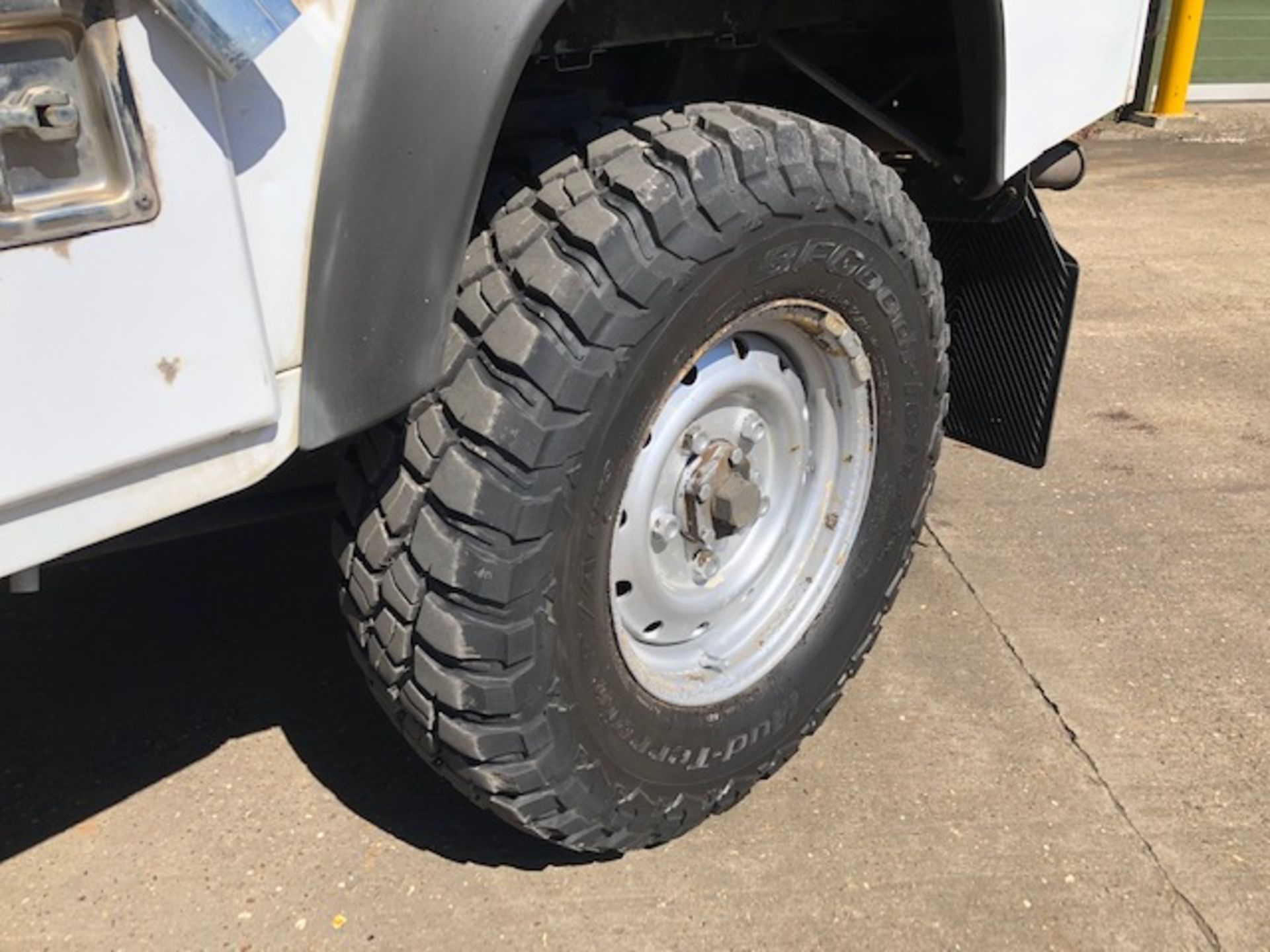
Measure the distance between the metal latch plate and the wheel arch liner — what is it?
0.27 metres

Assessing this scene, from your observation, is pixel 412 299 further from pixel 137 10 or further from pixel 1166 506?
pixel 1166 506

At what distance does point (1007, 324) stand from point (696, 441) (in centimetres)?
134

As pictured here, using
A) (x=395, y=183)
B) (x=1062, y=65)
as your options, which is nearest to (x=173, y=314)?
(x=395, y=183)

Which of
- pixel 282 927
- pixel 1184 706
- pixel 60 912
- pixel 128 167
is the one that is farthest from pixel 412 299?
pixel 1184 706

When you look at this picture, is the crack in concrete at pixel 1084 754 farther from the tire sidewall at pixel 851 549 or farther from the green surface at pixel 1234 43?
the green surface at pixel 1234 43

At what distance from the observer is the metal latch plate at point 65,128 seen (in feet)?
3.99

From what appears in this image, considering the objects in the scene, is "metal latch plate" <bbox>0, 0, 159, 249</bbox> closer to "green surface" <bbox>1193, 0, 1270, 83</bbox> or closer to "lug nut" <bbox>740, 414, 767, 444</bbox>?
"lug nut" <bbox>740, 414, 767, 444</bbox>

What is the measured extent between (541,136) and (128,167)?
35.2 inches

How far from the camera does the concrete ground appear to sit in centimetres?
229

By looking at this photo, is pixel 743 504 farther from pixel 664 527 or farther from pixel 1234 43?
pixel 1234 43

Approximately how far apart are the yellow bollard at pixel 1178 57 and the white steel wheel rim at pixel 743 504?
804cm

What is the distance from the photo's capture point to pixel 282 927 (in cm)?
226

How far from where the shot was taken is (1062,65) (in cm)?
260

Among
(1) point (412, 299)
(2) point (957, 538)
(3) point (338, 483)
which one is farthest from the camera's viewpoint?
(2) point (957, 538)
